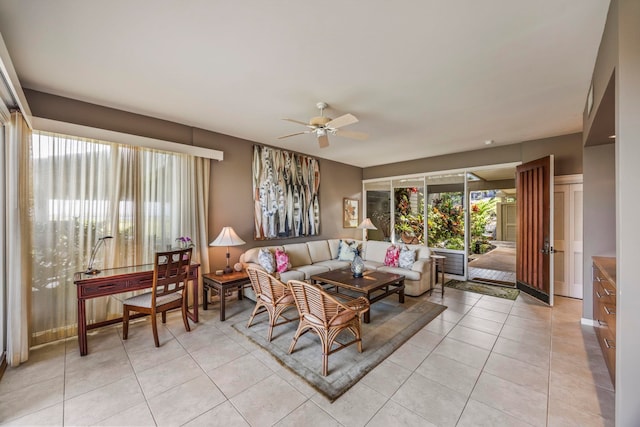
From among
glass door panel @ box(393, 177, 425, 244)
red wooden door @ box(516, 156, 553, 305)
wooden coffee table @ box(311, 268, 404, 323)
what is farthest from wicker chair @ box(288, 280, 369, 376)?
glass door panel @ box(393, 177, 425, 244)

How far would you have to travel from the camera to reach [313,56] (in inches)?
88.7

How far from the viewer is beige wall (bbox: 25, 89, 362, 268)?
3.05m

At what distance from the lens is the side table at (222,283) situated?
11.3 feet

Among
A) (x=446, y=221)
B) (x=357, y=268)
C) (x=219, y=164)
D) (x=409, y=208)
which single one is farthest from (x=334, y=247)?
(x=219, y=164)

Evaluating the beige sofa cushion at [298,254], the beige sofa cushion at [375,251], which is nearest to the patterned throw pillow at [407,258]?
the beige sofa cushion at [375,251]

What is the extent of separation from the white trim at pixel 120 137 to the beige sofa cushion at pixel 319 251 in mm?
2420

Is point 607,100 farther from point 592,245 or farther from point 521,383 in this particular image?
point 521,383

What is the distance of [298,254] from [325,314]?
262cm

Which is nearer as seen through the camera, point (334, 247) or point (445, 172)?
point (334, 247)

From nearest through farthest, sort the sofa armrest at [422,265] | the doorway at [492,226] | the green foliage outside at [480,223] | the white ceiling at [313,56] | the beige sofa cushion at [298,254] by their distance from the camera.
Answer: the white ceiling at [313,56], the sofa armrest at [422,265], the beige sofa cushion at [298,254], the doorway at [492,226], the green foliage outside at [480,223]

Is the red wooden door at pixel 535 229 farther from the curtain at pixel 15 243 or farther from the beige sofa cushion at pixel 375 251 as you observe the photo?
the curtain at pixel 15 243

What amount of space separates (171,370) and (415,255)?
4.10m

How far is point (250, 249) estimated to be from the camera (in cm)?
467

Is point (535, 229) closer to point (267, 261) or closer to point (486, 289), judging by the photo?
point (486, 289)
